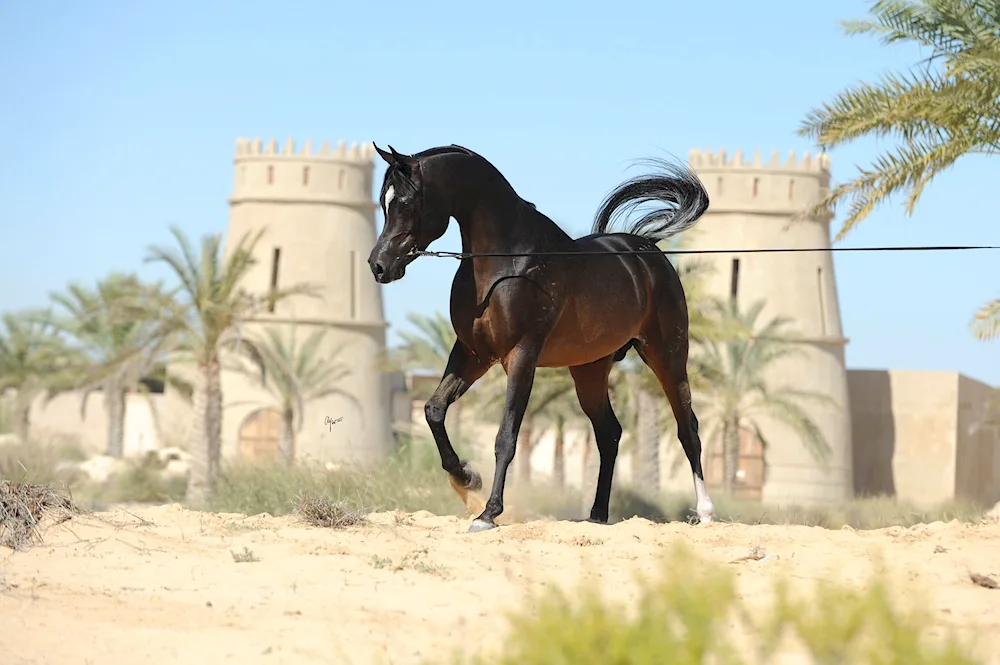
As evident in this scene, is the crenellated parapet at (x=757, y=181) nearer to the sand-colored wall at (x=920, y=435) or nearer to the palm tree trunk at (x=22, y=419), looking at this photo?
the sand-colored wall at (x=920, y=435)

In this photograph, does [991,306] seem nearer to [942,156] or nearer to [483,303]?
[942,156]

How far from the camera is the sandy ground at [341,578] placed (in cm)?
550

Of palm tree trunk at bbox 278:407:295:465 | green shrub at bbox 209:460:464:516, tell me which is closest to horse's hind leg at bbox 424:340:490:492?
green shrub at bbox 209:460:464:516

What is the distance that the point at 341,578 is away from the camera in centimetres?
640

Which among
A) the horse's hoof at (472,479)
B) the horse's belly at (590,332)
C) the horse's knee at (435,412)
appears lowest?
the horse's hoof at (472,479)

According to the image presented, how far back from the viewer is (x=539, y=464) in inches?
1823

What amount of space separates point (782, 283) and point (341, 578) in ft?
121

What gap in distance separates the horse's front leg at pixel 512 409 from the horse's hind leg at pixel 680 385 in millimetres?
1515

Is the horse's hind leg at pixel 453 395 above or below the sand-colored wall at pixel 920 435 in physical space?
above

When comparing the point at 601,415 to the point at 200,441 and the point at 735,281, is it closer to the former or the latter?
the point at 200,441

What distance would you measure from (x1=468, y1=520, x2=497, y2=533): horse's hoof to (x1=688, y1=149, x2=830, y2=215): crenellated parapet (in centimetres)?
3461

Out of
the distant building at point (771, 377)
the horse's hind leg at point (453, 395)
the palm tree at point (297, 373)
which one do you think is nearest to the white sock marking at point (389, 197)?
the horse's hind leg at point (453, 395)

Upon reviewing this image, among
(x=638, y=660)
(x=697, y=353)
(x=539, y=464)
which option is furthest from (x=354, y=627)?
(x=539, y=464)

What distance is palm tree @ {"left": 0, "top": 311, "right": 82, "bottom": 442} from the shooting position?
41.8 m
